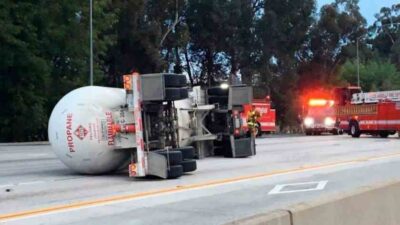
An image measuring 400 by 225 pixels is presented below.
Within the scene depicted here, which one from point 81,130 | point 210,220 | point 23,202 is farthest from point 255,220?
point 81,130

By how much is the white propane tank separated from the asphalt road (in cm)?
37

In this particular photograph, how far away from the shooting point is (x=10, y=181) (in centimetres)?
1292

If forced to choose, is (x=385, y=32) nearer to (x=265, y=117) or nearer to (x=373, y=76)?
(x=373, y=76)

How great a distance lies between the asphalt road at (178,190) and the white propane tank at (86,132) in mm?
374

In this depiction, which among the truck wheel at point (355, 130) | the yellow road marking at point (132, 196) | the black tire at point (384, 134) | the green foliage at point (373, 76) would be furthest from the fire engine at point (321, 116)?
the green foliage at point (373, 76)

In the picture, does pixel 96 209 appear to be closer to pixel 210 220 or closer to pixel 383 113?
pixel 210 220

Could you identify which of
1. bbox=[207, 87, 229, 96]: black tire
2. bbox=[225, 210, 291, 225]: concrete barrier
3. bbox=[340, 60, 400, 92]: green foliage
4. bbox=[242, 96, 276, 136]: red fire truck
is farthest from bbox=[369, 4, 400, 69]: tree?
bbox=[225, 210, 291, 225]: concrete barrier

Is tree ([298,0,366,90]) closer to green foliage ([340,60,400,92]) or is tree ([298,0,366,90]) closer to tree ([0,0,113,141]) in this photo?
green foliage ([340,60,400,92])

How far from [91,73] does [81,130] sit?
24.6m

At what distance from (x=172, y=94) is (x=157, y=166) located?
1.59 m

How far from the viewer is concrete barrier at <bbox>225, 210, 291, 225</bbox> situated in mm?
4824

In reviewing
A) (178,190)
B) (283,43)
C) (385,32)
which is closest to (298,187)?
(178,190)

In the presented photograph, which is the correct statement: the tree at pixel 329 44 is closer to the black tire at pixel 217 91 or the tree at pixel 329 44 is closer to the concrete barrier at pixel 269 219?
the black tire at pixel 217 91

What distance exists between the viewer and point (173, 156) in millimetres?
13445
